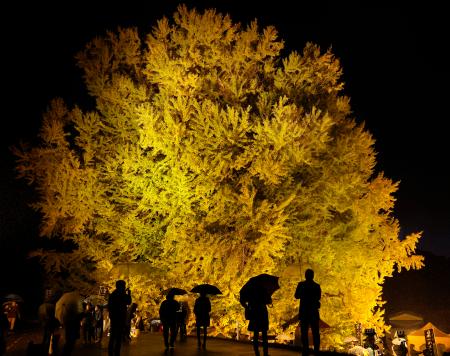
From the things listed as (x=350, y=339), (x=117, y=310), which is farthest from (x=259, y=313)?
(x=350, y=339)

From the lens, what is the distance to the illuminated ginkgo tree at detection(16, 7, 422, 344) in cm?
1897

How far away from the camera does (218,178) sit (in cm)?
1977

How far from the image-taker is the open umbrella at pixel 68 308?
9.46m

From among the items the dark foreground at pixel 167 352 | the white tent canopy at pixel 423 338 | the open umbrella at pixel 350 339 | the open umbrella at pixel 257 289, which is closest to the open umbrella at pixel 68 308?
the dark foreground at pixel 167 352

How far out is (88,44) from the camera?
23.6 meters

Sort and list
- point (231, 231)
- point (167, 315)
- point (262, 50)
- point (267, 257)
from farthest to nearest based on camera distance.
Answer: point (262, 50)
point (231, 231)
point (267, 257)
point (167, 315)

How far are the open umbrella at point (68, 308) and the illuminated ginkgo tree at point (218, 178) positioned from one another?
8700 mm

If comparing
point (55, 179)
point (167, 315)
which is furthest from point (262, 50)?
point (167, 315)

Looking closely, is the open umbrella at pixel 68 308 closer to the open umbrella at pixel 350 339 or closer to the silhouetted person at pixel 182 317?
the silhouetted person at pixel 182 317

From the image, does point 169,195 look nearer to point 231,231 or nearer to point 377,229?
point 231,231

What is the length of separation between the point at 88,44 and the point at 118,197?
7.91 m

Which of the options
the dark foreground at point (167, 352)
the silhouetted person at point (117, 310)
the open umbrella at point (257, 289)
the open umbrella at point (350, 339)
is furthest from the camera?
the open umbrella at point (350, 339)

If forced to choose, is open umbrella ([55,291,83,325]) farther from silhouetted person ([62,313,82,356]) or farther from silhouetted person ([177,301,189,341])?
silhouetted person ([177,301,189,341])

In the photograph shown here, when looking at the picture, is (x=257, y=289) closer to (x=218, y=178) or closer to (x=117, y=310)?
(x=117, y=310)
